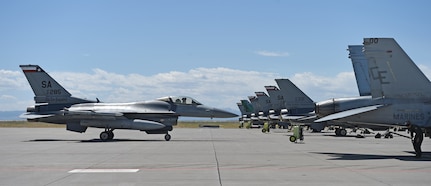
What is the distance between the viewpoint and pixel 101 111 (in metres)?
26.9

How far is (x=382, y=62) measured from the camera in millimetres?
16328

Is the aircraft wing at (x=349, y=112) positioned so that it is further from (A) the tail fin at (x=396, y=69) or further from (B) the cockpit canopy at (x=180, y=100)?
(B) the cockpit canopy at (x=180, y=100)

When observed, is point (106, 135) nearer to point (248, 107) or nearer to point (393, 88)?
point (393, 88)

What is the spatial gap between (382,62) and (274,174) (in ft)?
24.3

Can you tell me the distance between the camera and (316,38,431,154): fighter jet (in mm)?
16078

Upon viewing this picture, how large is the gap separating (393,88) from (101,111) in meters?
16.3

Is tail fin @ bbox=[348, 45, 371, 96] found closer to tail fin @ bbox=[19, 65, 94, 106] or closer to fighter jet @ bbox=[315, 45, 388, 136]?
fighter jet @ bbox=[315, 45, 388, 136]

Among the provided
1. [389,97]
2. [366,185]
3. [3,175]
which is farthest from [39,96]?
[366,185]

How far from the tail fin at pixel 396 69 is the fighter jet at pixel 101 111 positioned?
13.0m

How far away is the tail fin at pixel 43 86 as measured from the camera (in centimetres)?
2764

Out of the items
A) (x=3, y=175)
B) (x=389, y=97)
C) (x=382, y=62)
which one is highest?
(x=382, y=62)

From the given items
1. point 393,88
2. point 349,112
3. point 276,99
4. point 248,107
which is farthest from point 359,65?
point 248,107

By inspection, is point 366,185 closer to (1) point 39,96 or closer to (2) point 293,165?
(2) point 293,165

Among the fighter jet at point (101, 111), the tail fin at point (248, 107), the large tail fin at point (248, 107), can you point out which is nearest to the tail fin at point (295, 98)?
the fighter jet at point (101, 111)
